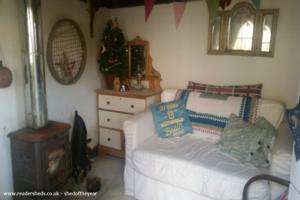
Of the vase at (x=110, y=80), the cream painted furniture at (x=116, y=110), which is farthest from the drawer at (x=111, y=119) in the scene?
the vase at (x=110, y=80)

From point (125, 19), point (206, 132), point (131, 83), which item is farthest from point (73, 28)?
point (206, 132)

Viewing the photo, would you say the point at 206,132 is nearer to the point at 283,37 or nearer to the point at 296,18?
the point at 283,37

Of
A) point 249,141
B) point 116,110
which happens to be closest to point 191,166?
point 249,141

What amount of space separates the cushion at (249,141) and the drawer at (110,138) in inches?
48.8

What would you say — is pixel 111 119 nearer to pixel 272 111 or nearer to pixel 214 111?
pixel 214 111

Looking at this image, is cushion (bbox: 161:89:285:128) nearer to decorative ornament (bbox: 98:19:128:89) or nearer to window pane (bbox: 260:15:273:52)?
window pane (bbox: 260:15:273:52)

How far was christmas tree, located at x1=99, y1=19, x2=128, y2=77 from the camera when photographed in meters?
2.89

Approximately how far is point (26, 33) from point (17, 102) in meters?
0.60

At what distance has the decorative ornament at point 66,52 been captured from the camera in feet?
7.86

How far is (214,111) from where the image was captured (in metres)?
2.38

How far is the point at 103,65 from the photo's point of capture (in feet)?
9.59

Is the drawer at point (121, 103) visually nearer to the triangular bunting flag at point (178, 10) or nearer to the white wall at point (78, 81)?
the white wall at point (78, 81)

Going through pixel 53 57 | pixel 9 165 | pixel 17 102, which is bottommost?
pixel 9 165

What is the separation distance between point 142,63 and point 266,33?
1.42 metres
